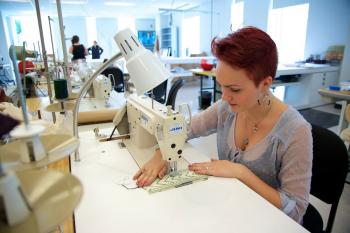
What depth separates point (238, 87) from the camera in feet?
3.07

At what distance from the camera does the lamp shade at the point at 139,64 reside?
0.71 metres

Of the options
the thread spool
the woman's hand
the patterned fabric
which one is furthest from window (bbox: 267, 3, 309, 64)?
the thread spool

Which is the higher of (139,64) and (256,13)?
(256,13)

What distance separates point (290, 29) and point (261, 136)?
18.7 ft

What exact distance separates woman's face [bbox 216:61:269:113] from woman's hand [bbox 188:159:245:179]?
23 cm

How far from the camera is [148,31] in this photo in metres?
12.8

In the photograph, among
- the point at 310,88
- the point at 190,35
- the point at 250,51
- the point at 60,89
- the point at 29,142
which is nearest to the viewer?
the point at 29,142

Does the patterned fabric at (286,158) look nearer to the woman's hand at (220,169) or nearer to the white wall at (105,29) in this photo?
the woman's hand at (220,169)

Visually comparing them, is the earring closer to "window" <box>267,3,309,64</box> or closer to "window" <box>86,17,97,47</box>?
"window" <box>267,3,309,64</box>

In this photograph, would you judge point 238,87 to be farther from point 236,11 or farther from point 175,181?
point 236,11

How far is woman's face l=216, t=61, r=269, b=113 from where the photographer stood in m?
0.92

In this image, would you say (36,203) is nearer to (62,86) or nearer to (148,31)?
(62,86)

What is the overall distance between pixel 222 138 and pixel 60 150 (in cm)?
96

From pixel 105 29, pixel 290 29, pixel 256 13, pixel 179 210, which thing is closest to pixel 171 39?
pixel 105 29
